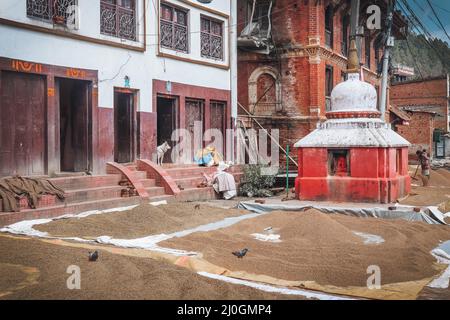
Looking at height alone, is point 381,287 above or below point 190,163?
below

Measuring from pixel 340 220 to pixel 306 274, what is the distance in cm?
429

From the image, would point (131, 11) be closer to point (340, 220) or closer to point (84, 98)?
point (84, 98)

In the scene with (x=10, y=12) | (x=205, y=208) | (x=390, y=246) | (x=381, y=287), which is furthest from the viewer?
(x=205, y=208)

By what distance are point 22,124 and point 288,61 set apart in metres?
14.1

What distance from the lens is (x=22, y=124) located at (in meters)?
12.9

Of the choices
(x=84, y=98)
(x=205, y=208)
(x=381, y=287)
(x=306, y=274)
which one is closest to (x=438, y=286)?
(x=381, y=287)

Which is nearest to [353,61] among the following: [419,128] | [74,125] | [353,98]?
[353,98]

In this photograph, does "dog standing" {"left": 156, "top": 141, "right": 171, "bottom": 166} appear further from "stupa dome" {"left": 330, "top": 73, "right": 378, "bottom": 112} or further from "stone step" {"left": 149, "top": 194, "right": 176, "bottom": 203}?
"stupa dome" {"left": 330, "top": 73, "right": 378, "bottom": 112}

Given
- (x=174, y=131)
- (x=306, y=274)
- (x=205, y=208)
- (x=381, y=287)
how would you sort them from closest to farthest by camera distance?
1. (x=381, y=287)
2. (x=306, y=274)
3. (x=205, y=208)
4. (x=174, y=131)

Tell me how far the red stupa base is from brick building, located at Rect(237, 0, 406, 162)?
334 inches

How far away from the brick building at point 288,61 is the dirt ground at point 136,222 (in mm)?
10703

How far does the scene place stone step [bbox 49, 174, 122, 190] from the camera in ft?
41.2

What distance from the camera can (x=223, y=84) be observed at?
66.7 ft

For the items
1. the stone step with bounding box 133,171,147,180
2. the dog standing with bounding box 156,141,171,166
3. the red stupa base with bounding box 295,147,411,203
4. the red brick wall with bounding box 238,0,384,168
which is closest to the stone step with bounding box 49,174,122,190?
the stone step with bounding box 133,171,147,180
